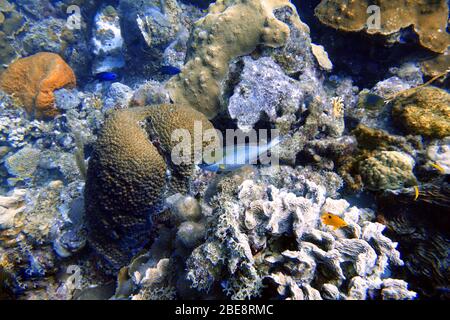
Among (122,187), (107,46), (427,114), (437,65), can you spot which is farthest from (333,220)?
(107,46)

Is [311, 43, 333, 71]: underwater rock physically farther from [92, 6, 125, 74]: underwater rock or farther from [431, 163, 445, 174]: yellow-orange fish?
[92, 6, 125, 74]: underwater rock

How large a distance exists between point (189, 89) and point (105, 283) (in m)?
3.03

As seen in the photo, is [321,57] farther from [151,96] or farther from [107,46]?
[107,46]

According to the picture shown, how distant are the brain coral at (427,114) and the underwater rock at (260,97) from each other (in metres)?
1.56

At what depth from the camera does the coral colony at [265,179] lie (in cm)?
223

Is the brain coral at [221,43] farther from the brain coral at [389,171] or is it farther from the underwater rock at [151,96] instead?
the brain coral at [389,171]

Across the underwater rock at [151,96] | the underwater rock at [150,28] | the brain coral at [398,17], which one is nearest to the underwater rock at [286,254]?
the underwater rock at [151,96]

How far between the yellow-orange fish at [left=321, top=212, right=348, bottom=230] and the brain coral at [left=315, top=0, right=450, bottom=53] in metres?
4.17

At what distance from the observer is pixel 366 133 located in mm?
3781

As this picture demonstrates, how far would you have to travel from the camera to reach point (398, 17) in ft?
15.9

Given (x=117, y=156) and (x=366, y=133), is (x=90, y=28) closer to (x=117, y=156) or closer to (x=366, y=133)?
(x=117, y=156)

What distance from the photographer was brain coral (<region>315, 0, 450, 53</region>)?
190 inches

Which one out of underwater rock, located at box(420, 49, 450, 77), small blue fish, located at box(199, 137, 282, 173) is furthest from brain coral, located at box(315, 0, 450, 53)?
small blue fish, located at box(199, 137, 282, 173)
